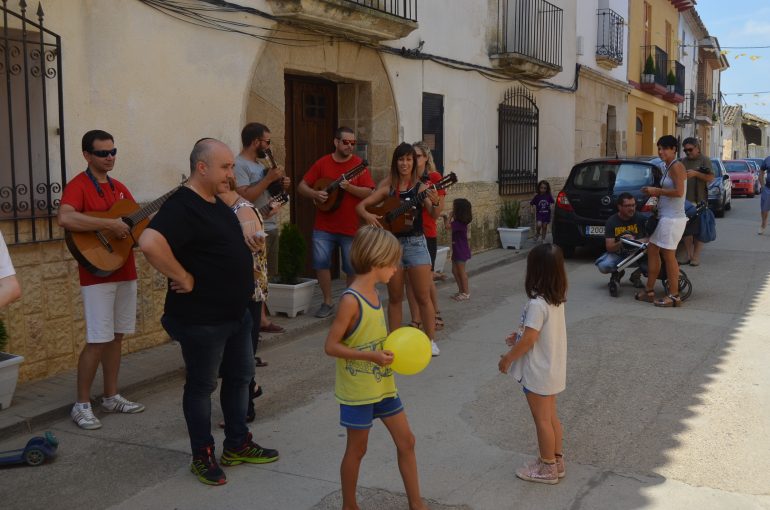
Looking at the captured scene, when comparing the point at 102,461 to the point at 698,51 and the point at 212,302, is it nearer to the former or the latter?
the point at 212,302

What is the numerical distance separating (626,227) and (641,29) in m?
15.5

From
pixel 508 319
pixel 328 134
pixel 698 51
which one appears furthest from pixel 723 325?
pixel 698 51

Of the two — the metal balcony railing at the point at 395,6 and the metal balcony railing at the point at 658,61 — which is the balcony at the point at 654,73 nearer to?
the metal balcony railing at the point at 658,61

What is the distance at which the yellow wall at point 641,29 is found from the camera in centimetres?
2136

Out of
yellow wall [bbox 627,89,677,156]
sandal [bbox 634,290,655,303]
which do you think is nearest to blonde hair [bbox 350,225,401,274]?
sandal [bbox 634,290,655,303]

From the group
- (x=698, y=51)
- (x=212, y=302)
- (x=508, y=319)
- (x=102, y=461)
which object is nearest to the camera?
(x=212, y=302)

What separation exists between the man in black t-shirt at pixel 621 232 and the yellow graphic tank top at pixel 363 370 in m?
6.11

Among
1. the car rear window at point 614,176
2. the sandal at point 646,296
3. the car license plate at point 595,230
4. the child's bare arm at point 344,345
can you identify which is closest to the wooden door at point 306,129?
the sandal at point 646,296

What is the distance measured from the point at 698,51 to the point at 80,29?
3309 cm

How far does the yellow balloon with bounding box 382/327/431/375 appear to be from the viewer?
3.30m

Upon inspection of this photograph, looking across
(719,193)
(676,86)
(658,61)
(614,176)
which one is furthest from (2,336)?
(676,86)

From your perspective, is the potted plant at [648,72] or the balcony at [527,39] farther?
the potted plant at [648,72]

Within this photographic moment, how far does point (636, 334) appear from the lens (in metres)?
7.13

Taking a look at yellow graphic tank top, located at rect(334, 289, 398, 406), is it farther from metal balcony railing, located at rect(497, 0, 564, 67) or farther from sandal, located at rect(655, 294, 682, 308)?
metal balcony railing, located at rect(497, 0, 564, 67)
